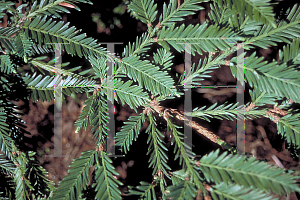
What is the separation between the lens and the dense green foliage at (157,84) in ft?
1.64

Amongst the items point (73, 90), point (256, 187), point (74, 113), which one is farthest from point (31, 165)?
point (256, 187)

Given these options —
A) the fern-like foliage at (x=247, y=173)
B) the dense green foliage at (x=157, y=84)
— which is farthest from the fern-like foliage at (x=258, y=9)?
the fern-like foliage at (x=247, y=173)

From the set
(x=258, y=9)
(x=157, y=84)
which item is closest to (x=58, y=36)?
(x=157, y=84)

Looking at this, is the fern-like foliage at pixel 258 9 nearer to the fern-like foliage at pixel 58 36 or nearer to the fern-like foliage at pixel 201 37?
the fern-like foliage at pixel 201 37

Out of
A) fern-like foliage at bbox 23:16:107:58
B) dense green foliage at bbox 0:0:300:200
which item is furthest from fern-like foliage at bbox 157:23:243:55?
fern-like foliage at bbox 23:16:107:58

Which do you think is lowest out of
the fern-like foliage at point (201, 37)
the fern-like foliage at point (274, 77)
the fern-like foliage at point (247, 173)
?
the fern-like foliage at point (247, 173)

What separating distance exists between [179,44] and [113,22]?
2.10 feet

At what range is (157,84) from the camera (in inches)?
23.4

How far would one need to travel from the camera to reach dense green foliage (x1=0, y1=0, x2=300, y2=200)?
50 centimetres

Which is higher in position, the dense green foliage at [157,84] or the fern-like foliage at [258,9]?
the fern-like foliage at [258,9]

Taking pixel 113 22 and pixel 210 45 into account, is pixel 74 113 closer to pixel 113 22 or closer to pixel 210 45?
pixel 113 22

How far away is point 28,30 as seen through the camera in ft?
2.01

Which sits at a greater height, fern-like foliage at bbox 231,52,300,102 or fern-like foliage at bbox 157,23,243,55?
fern-like foliage at bbox 157,23,243,55

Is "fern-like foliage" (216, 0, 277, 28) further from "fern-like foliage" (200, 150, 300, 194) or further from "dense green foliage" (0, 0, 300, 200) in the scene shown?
"fern-like foliage" (200, 150, 300, 194)
